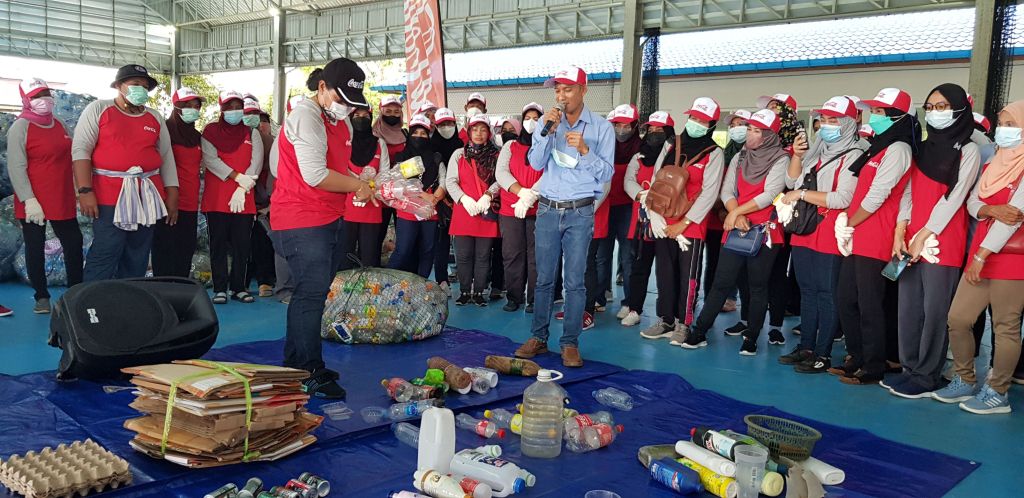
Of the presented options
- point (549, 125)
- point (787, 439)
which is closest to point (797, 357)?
point (787, 439)

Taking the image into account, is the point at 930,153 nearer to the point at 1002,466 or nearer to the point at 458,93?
the point at 1002,466

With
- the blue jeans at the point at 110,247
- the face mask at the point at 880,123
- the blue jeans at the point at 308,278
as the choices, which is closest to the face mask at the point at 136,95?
the blue jeans at the point at 110,247

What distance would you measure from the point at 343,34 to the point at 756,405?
A: 1564 cm

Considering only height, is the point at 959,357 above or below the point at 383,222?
below

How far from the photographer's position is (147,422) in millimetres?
2859

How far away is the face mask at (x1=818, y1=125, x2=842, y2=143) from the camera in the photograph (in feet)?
15.3

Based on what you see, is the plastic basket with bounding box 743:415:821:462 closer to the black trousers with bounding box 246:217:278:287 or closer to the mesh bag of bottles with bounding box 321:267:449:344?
the mesh bag of bottles with bounding box 321:267:449:344

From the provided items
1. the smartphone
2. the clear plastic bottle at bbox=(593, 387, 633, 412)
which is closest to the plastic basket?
the clear plastic bottle at bbox=(593, 387, 633, 412)

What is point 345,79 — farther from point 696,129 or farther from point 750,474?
point 696,129

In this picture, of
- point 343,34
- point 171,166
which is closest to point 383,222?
point 171,166

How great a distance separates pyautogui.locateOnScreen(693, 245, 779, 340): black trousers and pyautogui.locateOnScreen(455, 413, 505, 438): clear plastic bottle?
246 cm

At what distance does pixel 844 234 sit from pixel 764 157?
2.64 ft

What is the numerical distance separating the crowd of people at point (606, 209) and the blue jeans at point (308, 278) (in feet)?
0.04

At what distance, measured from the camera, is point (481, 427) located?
3305mm
